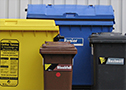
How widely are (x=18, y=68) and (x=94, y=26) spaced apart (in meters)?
1.34

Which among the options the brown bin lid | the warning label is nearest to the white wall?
the warning label

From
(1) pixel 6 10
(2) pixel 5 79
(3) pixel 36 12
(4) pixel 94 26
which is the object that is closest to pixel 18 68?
(2) pixel 5 79

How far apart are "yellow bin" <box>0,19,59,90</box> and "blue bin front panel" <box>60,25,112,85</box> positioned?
0.51m

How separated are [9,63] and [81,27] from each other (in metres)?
1.24

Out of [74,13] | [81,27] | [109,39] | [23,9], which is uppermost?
[23,9]

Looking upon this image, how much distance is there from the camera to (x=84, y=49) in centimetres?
298

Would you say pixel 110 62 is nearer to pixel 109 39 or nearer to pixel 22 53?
pixel 109 39

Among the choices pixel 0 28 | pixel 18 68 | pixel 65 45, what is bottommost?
pixel 18 68

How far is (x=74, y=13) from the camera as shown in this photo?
308 centimetres

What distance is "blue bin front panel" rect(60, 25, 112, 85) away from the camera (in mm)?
2980

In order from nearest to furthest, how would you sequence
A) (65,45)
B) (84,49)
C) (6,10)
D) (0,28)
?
(65,45) < (0,28) < (84,49) < (6,10)

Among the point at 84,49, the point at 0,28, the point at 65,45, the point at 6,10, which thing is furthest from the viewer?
A: the point at 6,10

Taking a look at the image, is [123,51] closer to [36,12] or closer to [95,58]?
[95,58]

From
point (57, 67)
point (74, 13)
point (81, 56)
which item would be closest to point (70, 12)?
point (74, 13)
